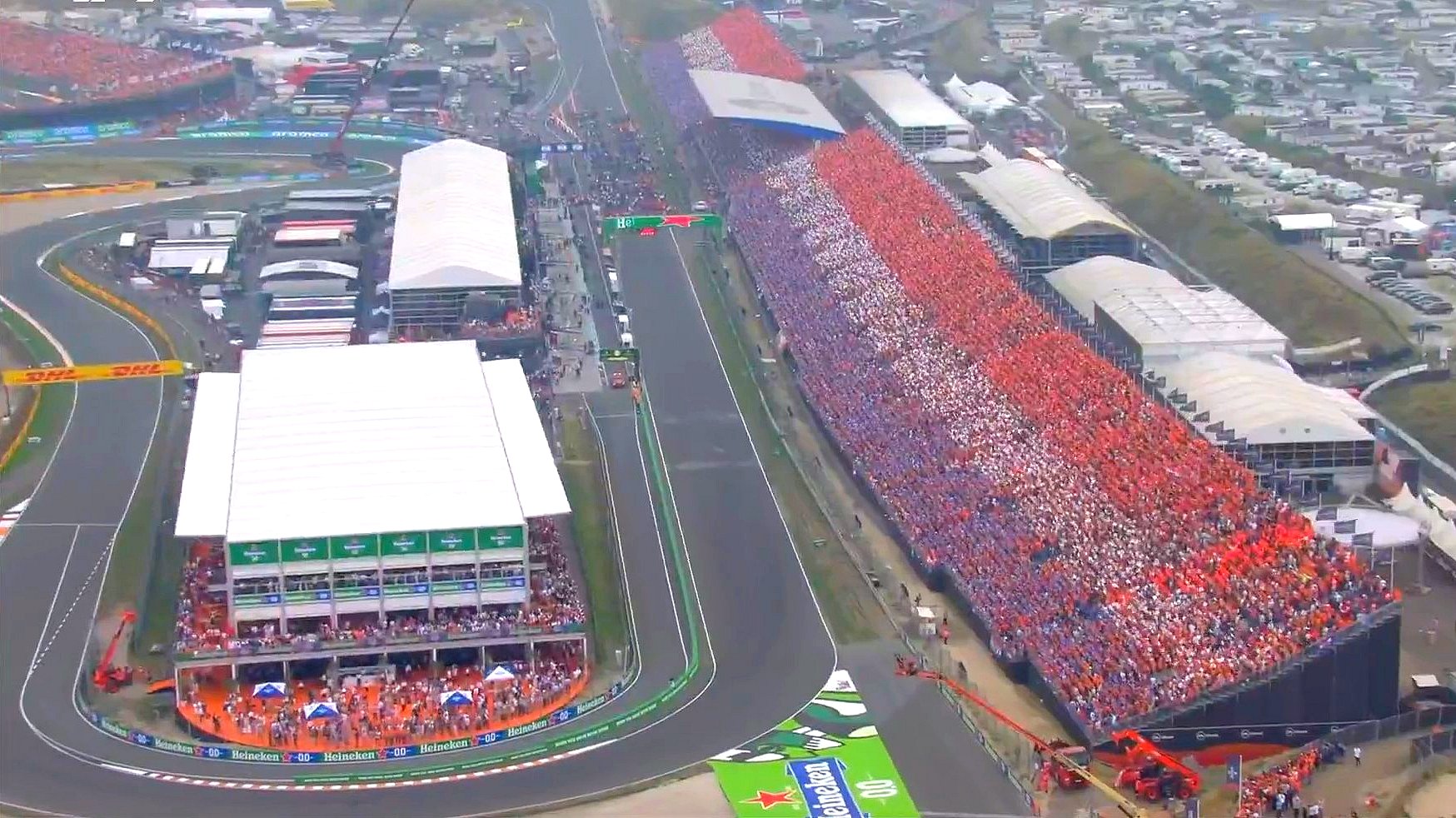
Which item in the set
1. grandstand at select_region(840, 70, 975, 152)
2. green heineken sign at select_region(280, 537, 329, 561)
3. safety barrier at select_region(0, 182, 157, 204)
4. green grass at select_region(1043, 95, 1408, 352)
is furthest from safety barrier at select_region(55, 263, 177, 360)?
green grass at select_region(1043, 95, 1408, 352)

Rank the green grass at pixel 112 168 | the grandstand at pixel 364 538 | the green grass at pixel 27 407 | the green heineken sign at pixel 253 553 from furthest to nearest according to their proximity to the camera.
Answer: the green grass at pixel 112 168
the green grass at pixel 27 407
the grandstand at pixel 364 538
the green heineken sign at pixel 253 553

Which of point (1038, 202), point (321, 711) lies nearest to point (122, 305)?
point (1038, 202)

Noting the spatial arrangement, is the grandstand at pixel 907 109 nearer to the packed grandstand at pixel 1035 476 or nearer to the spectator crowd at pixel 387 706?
the packed grandstand at pixel 1035 476

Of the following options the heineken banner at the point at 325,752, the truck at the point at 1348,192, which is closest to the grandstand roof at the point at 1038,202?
the truck at the point at 1348,192

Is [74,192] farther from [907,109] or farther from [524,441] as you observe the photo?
[524,441]

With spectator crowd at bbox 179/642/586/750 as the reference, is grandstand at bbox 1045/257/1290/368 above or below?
below

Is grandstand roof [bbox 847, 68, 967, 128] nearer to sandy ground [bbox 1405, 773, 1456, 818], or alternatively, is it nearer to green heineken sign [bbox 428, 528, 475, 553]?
green heineken sign [bbox 428, 528, 475, 553]
